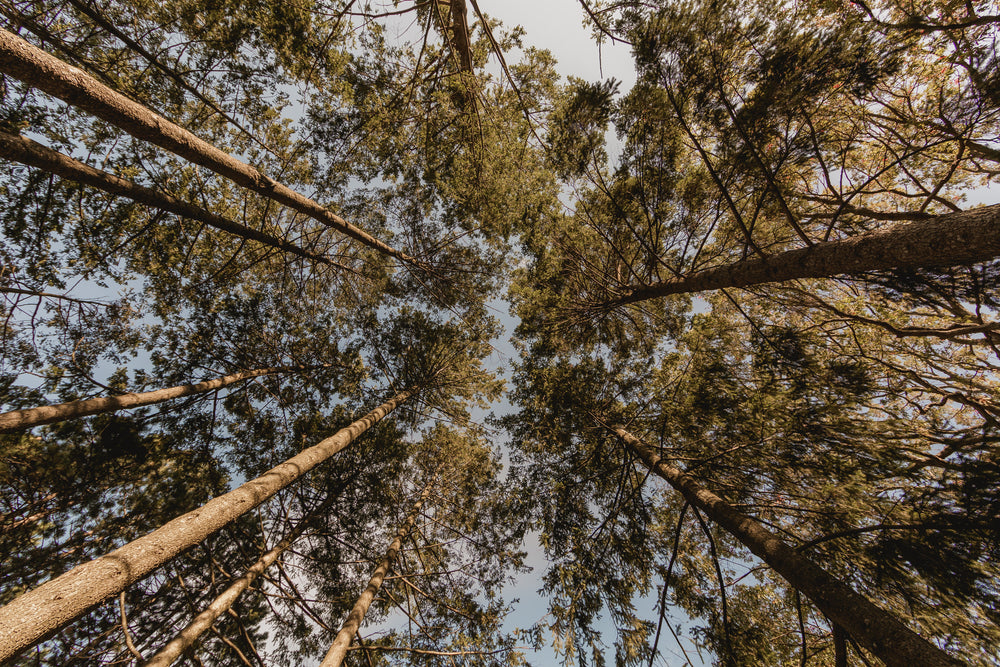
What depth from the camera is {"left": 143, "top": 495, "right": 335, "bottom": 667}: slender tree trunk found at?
346cm

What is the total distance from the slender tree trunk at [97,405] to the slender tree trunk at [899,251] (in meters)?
8.62

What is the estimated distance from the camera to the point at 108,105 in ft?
8.76

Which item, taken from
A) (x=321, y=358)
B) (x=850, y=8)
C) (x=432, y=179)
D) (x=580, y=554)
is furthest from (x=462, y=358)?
(x=850, y=8)

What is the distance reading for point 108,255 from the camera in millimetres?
5465

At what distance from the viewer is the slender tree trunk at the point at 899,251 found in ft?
7.20

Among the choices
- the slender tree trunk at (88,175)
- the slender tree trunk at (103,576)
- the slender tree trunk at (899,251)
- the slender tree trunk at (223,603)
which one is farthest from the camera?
the slender tree trunk at (223,603)

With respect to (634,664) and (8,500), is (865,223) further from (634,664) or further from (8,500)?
(8,500)

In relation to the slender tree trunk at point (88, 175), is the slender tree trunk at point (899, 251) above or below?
below

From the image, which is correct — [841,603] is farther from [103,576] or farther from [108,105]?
[108,105]

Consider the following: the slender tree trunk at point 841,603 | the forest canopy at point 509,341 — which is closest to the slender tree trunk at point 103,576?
the forest canopy at point 509,341

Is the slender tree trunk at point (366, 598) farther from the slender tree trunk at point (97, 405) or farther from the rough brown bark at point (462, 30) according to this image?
the rough brown bark at point (462, 30)

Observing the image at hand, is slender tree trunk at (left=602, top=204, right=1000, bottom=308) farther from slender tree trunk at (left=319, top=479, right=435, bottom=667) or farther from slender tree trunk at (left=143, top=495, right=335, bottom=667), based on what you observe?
slender tree trunk at (left=143, top=495, right=335, bottom=667)

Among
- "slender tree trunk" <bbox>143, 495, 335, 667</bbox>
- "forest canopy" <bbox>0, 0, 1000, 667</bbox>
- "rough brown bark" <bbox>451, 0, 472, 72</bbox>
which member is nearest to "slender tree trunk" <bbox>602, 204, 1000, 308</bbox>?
"forest canopy" <bbox>0, 0, 1000, 667</bbox>

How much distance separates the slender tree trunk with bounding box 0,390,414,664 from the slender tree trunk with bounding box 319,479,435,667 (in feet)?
8.01
